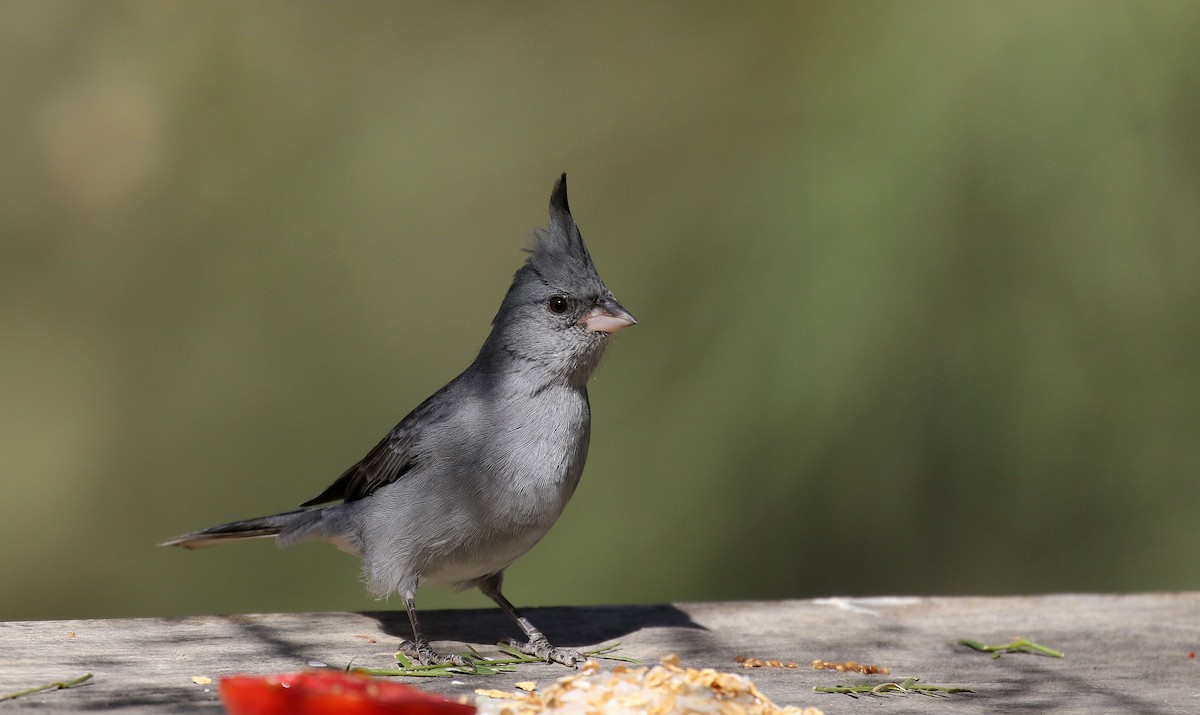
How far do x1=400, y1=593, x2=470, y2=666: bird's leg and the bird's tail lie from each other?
366 mm

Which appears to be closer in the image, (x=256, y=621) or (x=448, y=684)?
(x=448, y=684)

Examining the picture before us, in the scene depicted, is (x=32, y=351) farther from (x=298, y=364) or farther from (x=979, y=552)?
(x=979, y=552)

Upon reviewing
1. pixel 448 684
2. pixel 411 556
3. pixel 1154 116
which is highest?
pixel 1154 116

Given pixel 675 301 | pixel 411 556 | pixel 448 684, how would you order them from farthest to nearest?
pixel 675 301, pixel 411 556, pixel 448 684

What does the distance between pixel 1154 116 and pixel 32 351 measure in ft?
14.9

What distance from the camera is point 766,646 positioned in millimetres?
3061

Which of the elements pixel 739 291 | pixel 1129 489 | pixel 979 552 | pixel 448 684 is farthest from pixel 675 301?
pixel 448 684

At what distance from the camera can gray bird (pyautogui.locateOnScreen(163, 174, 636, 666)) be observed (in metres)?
2.87

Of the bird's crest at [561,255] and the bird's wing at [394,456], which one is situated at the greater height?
the bird's crest at [561,255]

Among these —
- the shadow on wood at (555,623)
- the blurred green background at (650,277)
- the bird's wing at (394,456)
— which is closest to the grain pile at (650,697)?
the shadow on wood at (555,623)

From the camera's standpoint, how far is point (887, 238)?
171 inches

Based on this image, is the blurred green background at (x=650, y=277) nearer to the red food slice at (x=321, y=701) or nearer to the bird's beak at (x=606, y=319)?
the bird's beak at (x=606, y=319)

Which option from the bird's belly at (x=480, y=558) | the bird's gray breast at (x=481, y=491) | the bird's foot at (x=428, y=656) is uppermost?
the bird's gray breast at (x=481, y=491)

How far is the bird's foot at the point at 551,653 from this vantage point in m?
2.79
